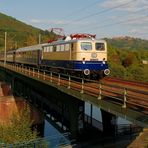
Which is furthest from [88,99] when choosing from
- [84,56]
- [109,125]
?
[109,125]

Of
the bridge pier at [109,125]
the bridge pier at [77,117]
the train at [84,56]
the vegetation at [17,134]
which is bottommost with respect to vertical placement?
the vegetation at [17,134]

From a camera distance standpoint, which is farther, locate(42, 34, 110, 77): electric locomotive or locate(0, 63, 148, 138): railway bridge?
locate(42, 34, 110, 77): electric locomotive

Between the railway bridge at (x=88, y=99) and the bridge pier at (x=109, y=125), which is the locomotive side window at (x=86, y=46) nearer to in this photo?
the railway bridge at (x=88, y=99)

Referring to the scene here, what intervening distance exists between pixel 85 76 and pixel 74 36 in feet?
15.6

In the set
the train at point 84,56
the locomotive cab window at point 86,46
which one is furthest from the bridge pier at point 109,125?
the locomotive cab window at point 86,46

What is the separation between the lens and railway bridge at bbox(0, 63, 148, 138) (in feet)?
57.1

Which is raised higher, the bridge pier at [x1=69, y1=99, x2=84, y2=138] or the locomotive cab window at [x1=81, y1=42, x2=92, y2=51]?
the locomotive cab window at [x1=81, y1=42, x2=92, y2=51]

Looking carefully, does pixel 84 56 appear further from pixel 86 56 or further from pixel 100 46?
pixel 100 46

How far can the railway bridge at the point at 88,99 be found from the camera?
1741 cm

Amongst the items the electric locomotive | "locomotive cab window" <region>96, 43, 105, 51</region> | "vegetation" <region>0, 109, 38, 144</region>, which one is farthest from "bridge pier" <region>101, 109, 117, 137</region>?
"locomotive cab window" <region>96, 43, 105, 51</region>

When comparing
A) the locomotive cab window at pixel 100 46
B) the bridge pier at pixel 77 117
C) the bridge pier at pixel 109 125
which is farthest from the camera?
the bridge pier at pixel 109 125

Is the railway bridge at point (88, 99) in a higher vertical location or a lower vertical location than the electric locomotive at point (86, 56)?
lower

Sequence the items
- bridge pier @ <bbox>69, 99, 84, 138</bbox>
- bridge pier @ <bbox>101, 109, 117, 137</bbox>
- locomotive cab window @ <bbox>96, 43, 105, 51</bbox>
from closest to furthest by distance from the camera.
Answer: bridge pier @ <bbox>69, 99, 84, 138</bbox>, locomotive cab window @ <bbox>96, 43, 105, 51</bbox>, bridge pier @ <bbox>101, 109, 117, 137</bbox>

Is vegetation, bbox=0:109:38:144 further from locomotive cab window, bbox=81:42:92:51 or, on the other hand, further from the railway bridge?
locomotive cab window, bbox=81:42:92:51
